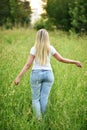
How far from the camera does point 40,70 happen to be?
477cm

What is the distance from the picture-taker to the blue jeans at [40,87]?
476cm

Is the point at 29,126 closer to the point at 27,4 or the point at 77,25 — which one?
the point at 77,25

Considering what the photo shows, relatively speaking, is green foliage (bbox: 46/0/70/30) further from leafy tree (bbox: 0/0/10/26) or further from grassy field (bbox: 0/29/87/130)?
grassy field (bbox: 0/29/87/130)

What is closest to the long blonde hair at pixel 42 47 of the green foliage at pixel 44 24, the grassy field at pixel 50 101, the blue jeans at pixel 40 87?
the blue jeans at pixel 40 87

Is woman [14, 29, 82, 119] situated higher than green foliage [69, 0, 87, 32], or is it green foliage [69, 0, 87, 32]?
woman [14, 29, 82, 119]

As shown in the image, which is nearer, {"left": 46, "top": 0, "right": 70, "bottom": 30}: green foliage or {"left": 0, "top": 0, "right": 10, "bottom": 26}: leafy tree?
Result: {"left": 46, "top": 0, "right": 70, "bottom": 30}: green foliage

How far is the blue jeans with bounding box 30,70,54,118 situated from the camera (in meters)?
4.76

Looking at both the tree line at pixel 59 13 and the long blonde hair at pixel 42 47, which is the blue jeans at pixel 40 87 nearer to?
the long blonde hair at pixel 42 47

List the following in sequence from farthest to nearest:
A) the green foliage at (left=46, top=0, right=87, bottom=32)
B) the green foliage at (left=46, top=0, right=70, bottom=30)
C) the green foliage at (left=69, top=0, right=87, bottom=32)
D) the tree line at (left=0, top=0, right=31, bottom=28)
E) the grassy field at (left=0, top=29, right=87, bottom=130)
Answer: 1. the tree line at (left=0, top=0, right=31, bottom=28)
2. the green foliage at (left=46, top=0, right=70, bottom=30)
3. the green foliage at (left=46, top=0, right=87, bottom=32)
4. the green foliage at (left=69, top=0, right=87, bottom=32)
5. the grassy field at (left=0, top=29, right=87, bottom=130)

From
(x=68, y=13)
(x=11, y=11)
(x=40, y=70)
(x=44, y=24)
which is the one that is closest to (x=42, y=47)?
(x=40, y=70)

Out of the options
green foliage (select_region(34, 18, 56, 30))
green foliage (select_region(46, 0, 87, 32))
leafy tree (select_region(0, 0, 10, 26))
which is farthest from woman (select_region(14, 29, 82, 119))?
leafy tree (select_region(0, 0, 10, 26))

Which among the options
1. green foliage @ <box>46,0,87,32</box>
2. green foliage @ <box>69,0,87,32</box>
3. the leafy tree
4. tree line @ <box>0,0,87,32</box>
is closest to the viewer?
green foliage @ <box>69,0,87,32</box>

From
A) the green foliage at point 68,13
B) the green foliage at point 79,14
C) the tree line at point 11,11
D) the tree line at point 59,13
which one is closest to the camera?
the green foliage at point 79,14

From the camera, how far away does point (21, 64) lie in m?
7.61
